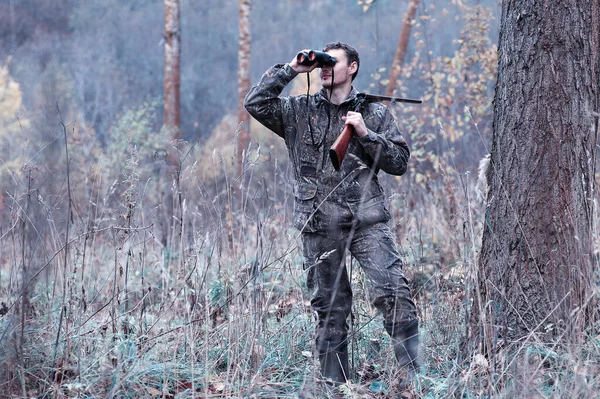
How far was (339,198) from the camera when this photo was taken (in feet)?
12.5

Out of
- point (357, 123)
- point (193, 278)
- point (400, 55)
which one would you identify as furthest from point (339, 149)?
point (400, 55)

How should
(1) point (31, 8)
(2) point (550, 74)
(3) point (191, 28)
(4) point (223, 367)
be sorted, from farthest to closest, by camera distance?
(3) point (191, 28) → (1) point (31, 8) → (4) point (223, 367) → (2) point (550, 74)

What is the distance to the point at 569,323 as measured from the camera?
3344mm

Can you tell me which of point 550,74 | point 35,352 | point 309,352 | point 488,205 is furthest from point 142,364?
point 550,74

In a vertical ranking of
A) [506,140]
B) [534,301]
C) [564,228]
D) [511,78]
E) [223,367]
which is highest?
Answer: [511,78]

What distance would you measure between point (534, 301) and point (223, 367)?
69.8 inches

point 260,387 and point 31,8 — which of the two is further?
point 31,8

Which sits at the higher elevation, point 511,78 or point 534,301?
point 511,78

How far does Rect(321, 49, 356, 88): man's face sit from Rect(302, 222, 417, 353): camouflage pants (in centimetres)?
84

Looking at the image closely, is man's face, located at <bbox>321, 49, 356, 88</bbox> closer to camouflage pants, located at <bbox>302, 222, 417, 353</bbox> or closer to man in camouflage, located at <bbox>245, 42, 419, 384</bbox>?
man in camouflage, located at <bbox>245, 42, 419, 384</bbox>

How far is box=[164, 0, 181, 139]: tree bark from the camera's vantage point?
42.4ft

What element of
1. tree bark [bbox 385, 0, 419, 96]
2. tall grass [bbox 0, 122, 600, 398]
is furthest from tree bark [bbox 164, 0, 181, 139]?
tall grass [bbox 0, 122, 600, 398]

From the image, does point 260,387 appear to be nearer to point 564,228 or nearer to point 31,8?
point 564,228

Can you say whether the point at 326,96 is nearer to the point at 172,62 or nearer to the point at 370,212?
the point at 370,212
